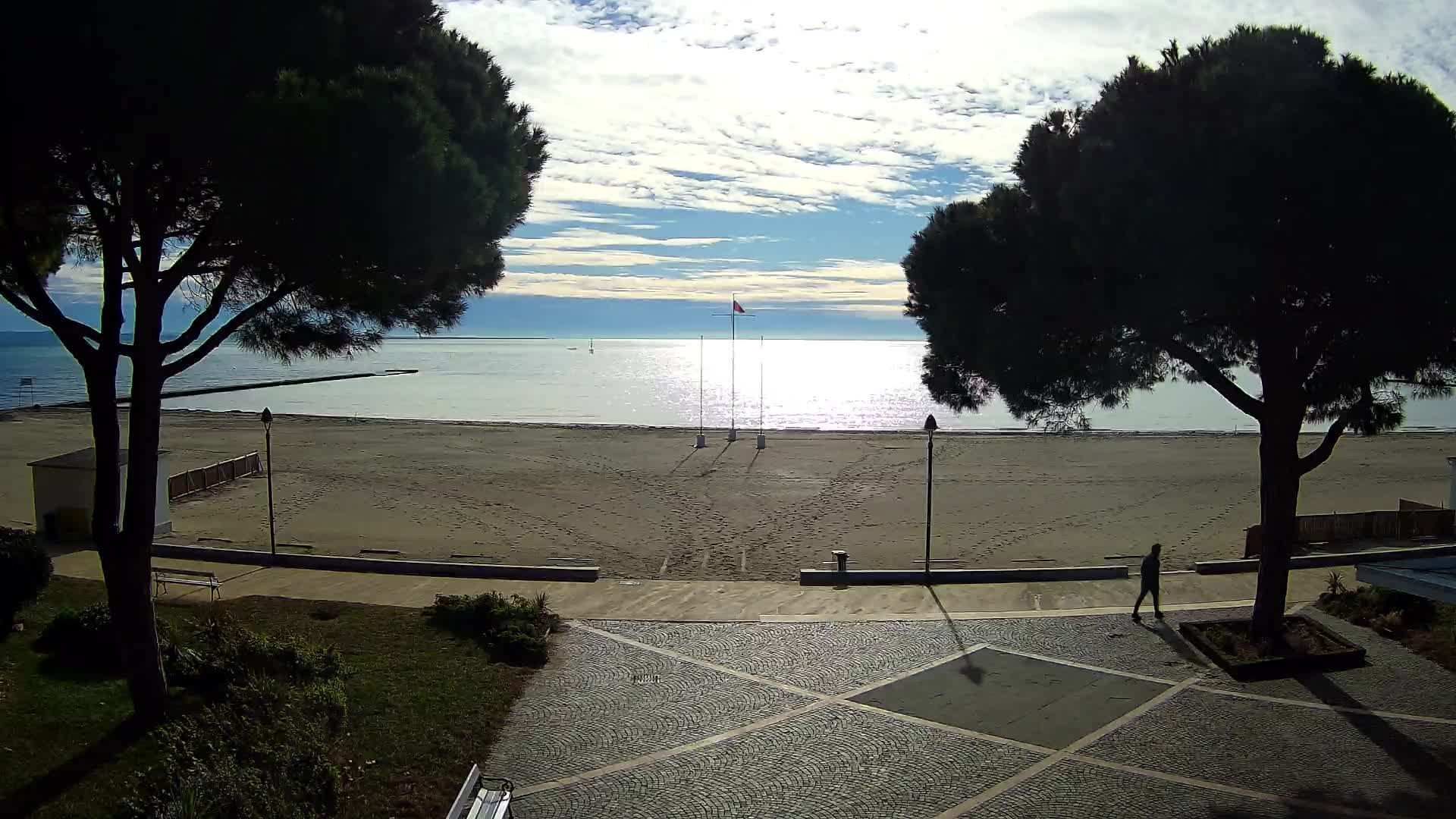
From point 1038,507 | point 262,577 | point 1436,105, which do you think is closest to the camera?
point 1436,105

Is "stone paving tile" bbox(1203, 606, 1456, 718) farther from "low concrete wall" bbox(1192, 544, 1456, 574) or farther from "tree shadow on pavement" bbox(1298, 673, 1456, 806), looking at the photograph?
"low concrete wall" bbox(1192, 544, 1456, 574)

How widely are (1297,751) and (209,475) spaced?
30.5 m

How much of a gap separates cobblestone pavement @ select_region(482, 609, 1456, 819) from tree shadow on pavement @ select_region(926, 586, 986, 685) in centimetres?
4

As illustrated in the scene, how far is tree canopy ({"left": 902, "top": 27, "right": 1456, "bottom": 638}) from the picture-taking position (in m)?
9.77

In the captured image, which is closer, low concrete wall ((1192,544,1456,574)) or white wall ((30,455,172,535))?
low concrete wall ((1192,544,1456,574))

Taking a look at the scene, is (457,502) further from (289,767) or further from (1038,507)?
(289,767)

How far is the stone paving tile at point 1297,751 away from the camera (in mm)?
8195

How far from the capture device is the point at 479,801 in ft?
23.1

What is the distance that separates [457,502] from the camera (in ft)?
93.2

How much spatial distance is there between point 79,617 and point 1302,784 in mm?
12858

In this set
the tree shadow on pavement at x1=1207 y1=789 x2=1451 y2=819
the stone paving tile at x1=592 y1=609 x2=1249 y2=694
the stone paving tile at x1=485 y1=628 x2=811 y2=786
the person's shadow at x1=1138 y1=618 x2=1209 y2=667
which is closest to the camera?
the tree shadow on pavement at x1=1207 y1=789 x2=1451 y2=819

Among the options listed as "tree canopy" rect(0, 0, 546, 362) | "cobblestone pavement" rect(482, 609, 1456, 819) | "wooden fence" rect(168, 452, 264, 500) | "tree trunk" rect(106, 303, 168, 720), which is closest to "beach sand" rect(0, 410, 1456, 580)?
"wooden fence" rect(168, 452, 264, 500)

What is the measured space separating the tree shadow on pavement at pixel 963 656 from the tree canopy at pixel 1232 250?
134 inches

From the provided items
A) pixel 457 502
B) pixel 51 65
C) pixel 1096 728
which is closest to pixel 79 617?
pixel 51 65
